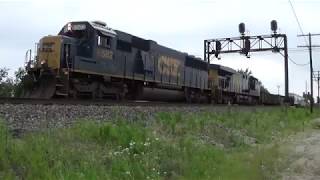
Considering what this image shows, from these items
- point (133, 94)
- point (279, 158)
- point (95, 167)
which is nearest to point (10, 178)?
point (95, 167)

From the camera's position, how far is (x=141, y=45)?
2519 centimetres

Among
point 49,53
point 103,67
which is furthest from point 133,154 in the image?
point 103,67

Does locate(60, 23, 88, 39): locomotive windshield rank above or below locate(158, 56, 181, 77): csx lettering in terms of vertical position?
above

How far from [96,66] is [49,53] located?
1.97m

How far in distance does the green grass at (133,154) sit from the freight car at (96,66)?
6.39 metres

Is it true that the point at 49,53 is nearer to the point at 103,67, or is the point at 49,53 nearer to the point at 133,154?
the point at 103,67

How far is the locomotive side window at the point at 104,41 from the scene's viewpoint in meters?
20.5

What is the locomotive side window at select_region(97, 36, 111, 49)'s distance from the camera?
2046 centimetres

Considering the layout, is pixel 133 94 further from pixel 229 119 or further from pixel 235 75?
pixel 235 75

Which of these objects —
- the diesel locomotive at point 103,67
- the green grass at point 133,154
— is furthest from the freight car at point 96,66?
the green grass at point 133,154

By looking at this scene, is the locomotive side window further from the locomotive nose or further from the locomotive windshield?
the locomotive nose

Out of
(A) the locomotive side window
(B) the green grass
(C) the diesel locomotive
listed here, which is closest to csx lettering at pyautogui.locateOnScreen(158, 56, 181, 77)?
(C) the diesel locomotive

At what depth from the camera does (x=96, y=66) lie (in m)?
20.0

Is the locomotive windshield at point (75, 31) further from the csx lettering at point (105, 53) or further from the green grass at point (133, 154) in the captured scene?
Result: the green grass at point (133, 154)
